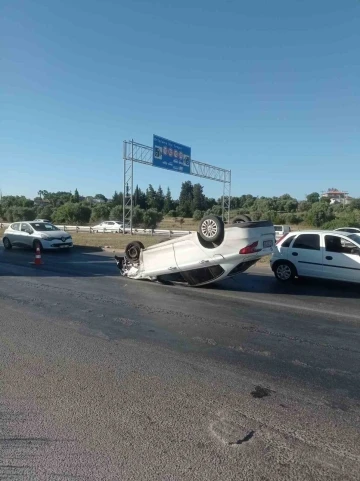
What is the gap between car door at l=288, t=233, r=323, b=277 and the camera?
32.1 ft

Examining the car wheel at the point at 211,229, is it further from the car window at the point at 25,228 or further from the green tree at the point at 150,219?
the green tree at the point at 150,219

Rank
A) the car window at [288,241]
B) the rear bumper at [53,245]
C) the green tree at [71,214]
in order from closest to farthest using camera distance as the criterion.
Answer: the car window at [288,241] < the rear bumper at [53,245] < the green tree at [71,214]

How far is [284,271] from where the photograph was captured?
10.4 metres

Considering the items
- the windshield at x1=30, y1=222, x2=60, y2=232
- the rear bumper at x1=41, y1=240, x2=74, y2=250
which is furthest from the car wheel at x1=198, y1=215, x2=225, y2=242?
the windshield at x1=30, y1=222, x2=60, y2=232

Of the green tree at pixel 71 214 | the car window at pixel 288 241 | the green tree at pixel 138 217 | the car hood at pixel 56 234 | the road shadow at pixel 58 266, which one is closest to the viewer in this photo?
the car window at pixel 288 241

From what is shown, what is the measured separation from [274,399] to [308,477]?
1098 millimetres

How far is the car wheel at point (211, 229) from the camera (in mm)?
8258

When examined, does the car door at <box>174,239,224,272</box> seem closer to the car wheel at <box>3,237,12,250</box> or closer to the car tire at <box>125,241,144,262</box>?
the car tire at <box>125,241,144,262</box>

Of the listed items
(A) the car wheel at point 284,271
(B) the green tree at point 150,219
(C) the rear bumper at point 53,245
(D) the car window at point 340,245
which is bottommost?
(A) the car wheel at point 284,271

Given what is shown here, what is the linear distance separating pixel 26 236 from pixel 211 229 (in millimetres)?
13238

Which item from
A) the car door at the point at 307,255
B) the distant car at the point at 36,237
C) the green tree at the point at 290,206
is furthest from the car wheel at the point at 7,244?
the green tree at the point at 290,206

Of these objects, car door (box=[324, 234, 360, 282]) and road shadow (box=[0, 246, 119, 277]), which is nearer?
car door (box=[324, 234, 360, 282])

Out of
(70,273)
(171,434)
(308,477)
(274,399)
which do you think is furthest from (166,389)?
(70,273)

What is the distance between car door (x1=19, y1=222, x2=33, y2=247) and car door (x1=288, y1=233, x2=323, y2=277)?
1327 centimetres
